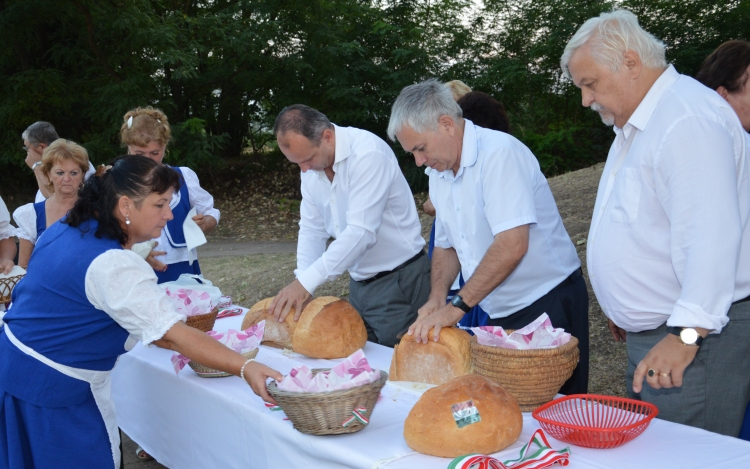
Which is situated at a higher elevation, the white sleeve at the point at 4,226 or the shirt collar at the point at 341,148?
the shirt collar at the point at 341,148

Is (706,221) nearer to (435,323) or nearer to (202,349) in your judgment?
(435,323)

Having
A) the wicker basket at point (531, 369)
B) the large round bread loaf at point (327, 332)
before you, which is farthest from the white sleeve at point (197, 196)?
the wicker basket at point (531, 369)

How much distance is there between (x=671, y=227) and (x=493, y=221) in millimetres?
759

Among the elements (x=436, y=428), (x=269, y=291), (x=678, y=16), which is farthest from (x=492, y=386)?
(x=678, y=16)

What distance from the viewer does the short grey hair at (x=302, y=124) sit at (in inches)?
118

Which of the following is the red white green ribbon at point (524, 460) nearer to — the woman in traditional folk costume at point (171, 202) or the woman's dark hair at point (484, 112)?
the woman's dark hair at point (484, 112)

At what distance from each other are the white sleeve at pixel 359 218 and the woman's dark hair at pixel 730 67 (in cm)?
132

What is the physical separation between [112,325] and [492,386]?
1243 mm

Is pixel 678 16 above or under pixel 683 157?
above

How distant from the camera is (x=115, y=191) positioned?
7.45 feet

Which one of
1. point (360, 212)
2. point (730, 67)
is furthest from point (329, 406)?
point (730, 67)

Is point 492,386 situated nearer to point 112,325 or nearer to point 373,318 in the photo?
point 112,325

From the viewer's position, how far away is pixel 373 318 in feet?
10.7

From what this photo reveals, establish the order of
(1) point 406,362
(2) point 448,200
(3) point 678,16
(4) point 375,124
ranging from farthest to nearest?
1. (4) point 375,124
2. (3) point 678,16
3. (2) point 448,200
4. (1) point 406,362
